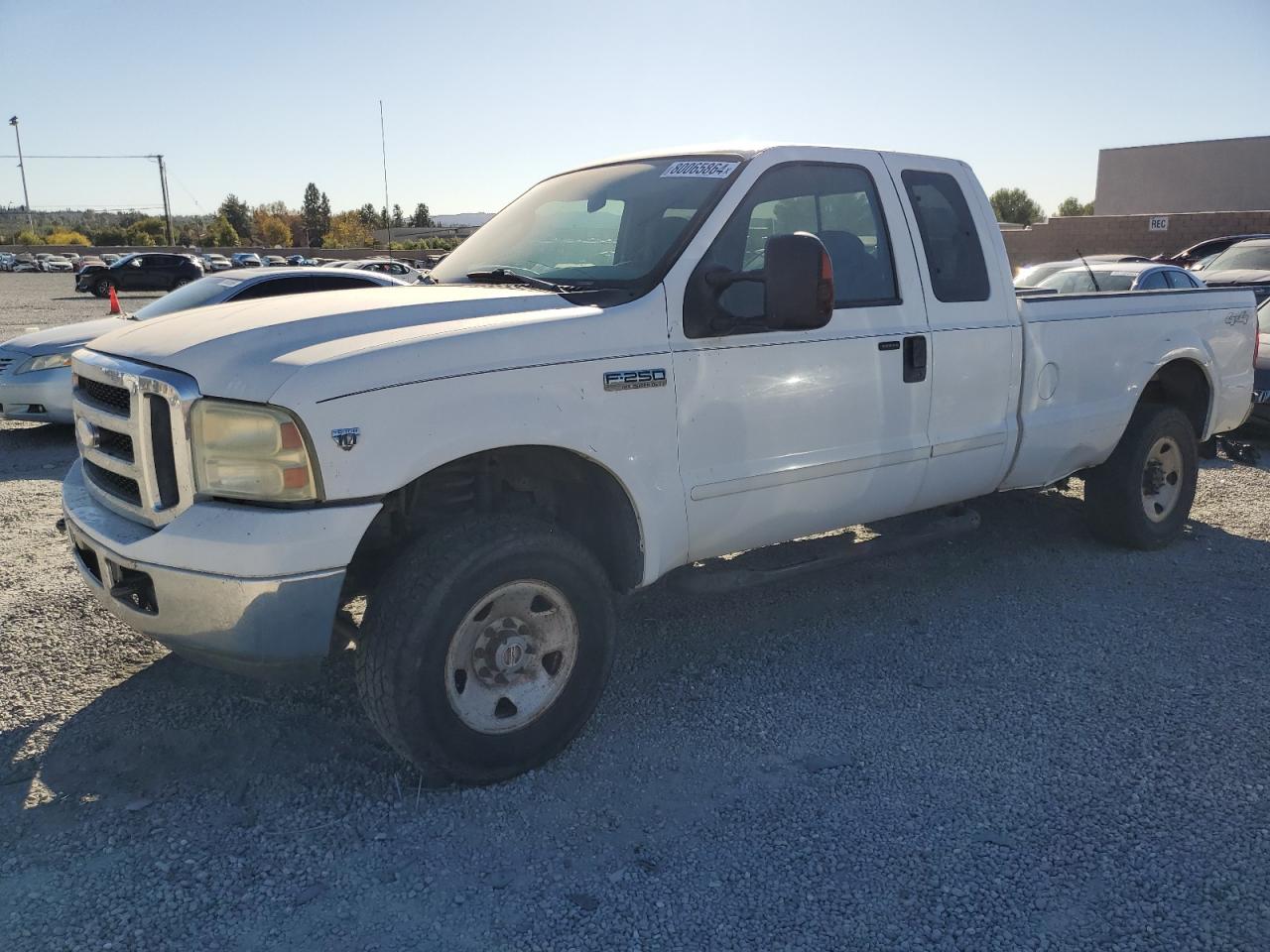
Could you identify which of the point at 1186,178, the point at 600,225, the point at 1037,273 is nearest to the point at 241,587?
the point at 600,225

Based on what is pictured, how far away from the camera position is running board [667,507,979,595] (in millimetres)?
3890

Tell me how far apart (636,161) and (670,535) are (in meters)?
1.70

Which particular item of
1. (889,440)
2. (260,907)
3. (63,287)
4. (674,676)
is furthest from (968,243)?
(63,287)

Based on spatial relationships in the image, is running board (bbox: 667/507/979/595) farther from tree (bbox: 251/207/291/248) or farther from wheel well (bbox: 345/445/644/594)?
tree (bbox: 251/207/291/248)

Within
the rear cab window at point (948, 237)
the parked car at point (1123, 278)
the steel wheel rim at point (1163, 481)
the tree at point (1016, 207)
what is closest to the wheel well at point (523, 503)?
the rear cab window at point (948, 237)

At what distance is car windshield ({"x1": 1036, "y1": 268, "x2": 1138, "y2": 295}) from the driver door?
8277 mm

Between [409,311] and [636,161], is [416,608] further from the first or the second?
[636,161]

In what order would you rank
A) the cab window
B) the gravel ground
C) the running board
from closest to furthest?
the gravel ground, the cab window, the running board

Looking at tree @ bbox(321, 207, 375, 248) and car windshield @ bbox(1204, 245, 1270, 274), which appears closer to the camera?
car windshield @ bbox(1204, 245, 1270, 274)

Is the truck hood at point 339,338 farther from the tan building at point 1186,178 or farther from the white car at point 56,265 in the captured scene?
the white car at point 56,265

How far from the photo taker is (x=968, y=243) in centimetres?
457

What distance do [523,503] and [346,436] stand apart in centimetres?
89

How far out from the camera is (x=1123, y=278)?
1155cm

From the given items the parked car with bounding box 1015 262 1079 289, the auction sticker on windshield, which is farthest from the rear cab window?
the parked car with bounding box 1015 262 1079 289
